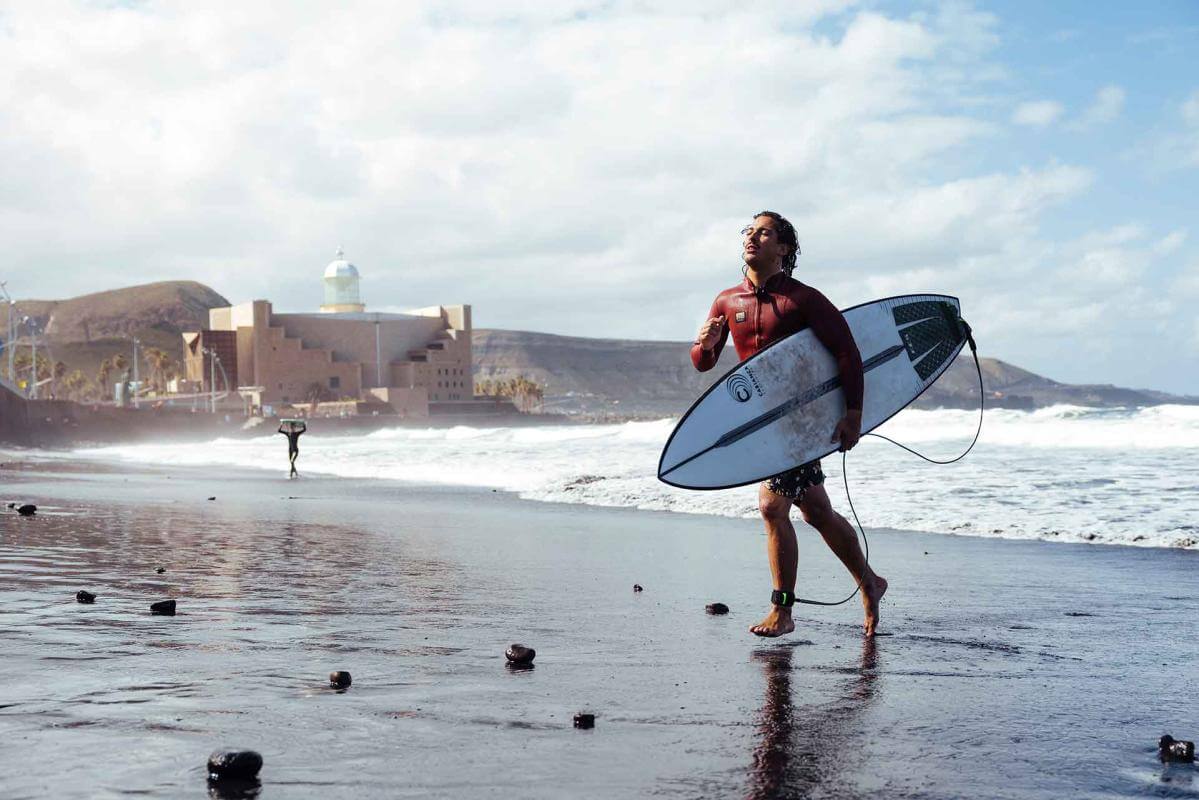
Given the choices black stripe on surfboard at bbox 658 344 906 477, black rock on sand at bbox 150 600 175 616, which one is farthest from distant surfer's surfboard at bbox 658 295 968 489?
black rock on sand at bbox 150 600 175 616

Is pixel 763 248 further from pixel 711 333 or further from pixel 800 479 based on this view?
pixel 800 479

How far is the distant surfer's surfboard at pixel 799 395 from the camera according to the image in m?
5.57

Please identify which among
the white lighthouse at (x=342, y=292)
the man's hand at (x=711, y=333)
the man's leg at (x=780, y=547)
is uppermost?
the white lighthouse at (x=342, y=292)

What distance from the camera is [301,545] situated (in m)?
9.52

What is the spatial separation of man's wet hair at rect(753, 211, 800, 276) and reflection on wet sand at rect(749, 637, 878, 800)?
1922 mm

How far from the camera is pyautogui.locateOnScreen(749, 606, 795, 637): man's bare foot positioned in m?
5.38

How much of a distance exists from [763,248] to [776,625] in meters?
1.66

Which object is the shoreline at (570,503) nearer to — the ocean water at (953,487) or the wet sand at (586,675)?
the ocean water at (953,487)

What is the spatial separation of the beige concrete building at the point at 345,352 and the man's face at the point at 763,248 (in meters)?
115

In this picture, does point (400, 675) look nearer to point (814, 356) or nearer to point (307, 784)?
point (307, 784)

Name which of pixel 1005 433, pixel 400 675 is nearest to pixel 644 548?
pixel 400 675

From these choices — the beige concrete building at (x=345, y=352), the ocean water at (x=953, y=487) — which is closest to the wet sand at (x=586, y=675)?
the ocean water at (x=953, y=487)

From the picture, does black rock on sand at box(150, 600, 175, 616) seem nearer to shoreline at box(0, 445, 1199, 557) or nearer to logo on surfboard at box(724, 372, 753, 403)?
logo on surfboard at box(724, 372, 753, 403)

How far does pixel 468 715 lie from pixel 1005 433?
3482cm
